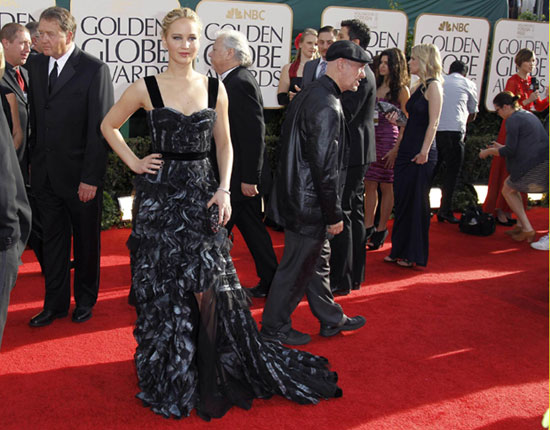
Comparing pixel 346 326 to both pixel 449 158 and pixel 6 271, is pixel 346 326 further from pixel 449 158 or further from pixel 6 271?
pixel 449 158

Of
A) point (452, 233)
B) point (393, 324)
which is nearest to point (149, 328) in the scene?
point (393, 324)

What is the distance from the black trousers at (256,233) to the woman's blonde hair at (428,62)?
1918mm

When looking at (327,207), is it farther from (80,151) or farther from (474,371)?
(80,151)

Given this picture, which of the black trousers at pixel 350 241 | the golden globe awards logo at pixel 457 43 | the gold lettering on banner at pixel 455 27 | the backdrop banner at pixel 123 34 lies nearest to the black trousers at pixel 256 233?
the black trousers at pixel 350 241

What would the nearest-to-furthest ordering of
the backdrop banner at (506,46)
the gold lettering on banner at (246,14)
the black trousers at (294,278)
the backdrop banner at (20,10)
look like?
the black trousers at (294,278), the backdrop banner at (20,10), the gold lettering on banner at (246,14), the backdrop banner at (506,46)

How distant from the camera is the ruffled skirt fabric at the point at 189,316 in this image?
3248 millimetres

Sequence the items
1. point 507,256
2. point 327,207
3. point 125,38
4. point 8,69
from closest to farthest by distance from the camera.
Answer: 1. point 327,207
2. point 8,69
3. point 507,256
4. point 125,38

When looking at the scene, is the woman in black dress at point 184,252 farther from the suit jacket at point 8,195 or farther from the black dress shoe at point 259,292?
the black dress shoe at point 259,292

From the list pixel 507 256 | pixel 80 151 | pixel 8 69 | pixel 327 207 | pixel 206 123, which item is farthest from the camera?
pixel 507 256

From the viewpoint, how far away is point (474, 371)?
3.93m

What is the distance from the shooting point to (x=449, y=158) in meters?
7.62

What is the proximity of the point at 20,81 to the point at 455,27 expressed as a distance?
602cm

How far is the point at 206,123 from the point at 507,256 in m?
4.36

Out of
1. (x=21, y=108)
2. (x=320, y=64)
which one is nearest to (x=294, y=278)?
(x=320, y=64)
